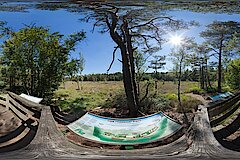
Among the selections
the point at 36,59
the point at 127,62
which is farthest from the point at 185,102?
the point at 36,59

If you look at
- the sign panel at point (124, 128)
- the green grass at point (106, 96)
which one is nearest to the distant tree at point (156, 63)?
the green grass at point (106, 96)

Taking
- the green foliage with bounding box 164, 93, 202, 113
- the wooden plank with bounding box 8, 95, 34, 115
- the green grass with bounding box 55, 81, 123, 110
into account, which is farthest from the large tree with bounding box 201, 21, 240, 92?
the wooden plank with bounding box 8, 95, 34, 115

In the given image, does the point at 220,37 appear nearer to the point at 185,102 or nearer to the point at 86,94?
the point at 185,102

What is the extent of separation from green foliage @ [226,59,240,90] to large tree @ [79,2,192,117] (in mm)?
316

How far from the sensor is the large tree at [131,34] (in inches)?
63.5

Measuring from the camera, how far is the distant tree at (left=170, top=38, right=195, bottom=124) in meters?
1.60

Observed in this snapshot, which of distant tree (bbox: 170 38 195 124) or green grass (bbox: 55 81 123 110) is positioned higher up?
→ distant tree (bbox: 170 38 195 124)

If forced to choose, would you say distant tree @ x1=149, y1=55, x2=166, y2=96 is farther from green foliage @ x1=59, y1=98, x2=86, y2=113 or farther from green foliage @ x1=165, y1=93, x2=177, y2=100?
green foliage @ x1=59, y1=98, x2=86, y2=113

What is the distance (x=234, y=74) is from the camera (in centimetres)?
168

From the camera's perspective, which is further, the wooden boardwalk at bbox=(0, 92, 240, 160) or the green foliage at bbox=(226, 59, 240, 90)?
the green foliage at bbox=(226, 59, 240, 90)

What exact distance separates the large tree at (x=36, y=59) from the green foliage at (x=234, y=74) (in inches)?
27.7

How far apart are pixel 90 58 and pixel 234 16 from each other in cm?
76

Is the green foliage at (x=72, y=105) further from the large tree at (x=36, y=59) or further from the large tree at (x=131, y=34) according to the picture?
the large tree at (x=131, y=34)

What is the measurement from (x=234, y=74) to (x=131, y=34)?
20.7 inches
